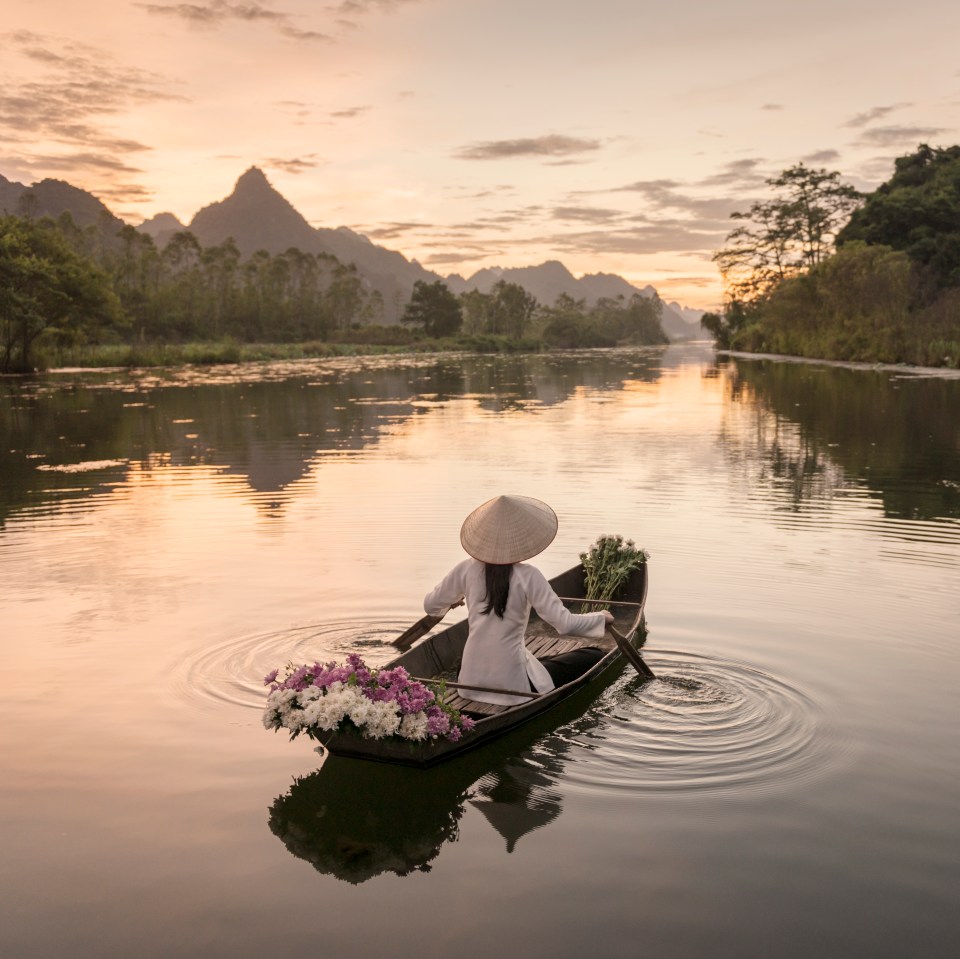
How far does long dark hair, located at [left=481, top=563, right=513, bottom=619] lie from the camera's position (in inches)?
259

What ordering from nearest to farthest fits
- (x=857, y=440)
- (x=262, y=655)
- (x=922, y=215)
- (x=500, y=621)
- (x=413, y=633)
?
1. (x=500, y=621)
2. (x=413, y=633)
3. (x=262, y=655)
4. (x=857, y=440)
5. (x=922, y=215)

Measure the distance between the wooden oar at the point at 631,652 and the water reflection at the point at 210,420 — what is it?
8.10 meters

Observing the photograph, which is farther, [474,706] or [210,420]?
[210,420]

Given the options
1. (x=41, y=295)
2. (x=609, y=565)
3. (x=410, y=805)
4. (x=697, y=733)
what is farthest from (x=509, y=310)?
(x=410, y=805)

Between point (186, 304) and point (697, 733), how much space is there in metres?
118

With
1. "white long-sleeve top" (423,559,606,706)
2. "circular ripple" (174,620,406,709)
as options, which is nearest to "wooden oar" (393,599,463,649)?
"circular ripple" (174,620,406,709)

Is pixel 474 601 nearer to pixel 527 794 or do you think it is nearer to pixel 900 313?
pixel 527 794

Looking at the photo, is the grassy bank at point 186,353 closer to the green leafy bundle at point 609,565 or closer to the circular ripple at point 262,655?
the circular ripple at point 262,655

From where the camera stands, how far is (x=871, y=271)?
174 ft

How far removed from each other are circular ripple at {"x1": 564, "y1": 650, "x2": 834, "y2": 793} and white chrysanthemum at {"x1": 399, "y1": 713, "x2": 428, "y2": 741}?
1.06 meters

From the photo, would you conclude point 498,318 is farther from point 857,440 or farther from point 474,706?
point 474,706

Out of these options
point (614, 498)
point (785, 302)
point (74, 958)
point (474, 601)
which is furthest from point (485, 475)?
point (785, 302)

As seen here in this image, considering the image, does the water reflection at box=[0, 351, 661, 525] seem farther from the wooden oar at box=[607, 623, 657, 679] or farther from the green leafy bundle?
the wooden oar at box=[607, 623, 657, 679]

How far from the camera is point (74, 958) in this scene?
14.9ft
